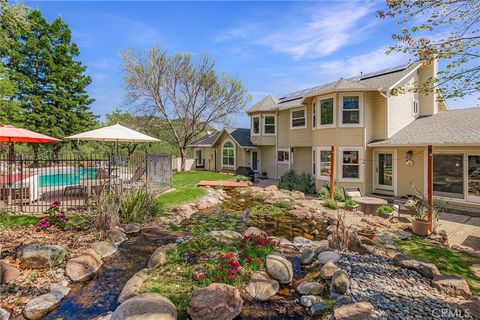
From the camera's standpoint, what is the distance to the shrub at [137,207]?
764 centimetres

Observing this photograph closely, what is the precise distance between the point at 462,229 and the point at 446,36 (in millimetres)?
6324

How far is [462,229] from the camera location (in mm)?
8203

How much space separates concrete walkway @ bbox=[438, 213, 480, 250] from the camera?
7.12 metres

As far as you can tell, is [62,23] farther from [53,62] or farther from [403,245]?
[403,245]

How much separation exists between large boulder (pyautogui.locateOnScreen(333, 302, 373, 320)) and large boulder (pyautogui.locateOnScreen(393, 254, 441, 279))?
1856 millimetres

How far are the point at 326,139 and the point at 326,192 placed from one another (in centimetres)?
305

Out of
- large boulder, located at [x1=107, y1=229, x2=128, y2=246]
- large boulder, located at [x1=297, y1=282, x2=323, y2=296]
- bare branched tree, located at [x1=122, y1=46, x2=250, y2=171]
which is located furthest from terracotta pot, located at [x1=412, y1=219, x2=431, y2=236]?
bare branched tree, located at [x1=122, y1=46, x2=250, y2=171]

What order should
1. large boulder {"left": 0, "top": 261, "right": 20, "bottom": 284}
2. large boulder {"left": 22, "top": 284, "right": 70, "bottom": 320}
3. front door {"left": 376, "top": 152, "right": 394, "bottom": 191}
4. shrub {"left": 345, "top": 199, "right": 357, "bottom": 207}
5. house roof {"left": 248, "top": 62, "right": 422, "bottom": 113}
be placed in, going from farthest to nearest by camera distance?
1. front door {"left": 376, "top": 152, "right": 394, "bottom": 191}
2. house roof {"left": 248, "top": 62, "right": 422, "bottom": 113}
3. shrub {"left": 345, "top": 199, "right": 357, "bottom": 207}
4. large boulder {"left": 0, "top": 261, "right": 20, "bottom": 284}
5. large boulder {"left": 22, "top": 284, "right": 70, "bottom": 320}

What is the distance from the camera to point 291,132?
706 inches

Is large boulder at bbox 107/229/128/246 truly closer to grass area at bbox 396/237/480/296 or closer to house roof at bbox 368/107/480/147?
grass area at bbox 396/237/480/296

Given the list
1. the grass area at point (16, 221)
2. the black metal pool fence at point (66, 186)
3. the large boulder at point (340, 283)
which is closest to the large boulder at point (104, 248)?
the black metal pool fence at point (66, 186)

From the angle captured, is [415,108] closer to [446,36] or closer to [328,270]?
[446,36]

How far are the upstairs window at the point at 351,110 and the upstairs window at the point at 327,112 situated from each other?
1.81 feet

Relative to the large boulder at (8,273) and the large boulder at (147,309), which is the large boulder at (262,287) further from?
the large boulder at (8,273)
